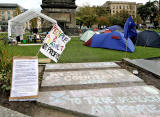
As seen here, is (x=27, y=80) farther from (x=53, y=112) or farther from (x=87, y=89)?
(x=87, y=89)

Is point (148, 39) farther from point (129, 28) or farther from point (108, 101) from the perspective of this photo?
point (108, 101)

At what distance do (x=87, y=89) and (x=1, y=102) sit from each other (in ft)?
7.48

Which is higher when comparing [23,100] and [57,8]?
[57,8]

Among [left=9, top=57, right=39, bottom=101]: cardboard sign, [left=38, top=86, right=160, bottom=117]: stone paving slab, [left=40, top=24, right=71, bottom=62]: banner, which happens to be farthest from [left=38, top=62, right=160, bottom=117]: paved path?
[left=40, top=24, right=71, bottom=62]: banner

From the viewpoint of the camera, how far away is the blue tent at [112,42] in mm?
12435

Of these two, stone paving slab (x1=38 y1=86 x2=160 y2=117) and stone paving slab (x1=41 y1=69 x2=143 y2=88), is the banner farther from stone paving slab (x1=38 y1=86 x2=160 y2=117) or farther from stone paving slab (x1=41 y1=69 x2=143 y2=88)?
stone paving slab (x1=38 y1=86 x2=160 y2=117)

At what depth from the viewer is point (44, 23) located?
2680 cm

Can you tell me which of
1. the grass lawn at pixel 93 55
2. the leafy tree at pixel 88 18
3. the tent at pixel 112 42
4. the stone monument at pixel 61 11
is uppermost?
the leafy tree at pixel 88 18

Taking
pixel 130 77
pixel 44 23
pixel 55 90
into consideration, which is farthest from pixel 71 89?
pixel 44 23

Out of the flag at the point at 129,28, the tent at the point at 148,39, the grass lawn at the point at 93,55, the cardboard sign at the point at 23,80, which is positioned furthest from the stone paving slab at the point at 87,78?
the tent at the point at 148,39

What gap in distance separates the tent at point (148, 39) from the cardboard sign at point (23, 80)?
1339 cm

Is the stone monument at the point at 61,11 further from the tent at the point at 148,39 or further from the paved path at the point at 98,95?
the paved path at the point at 98,95

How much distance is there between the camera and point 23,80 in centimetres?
411

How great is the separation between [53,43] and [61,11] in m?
22.6
